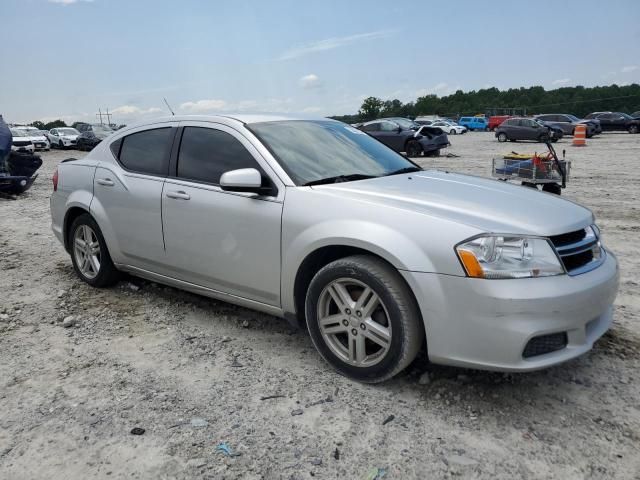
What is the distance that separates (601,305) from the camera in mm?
2982

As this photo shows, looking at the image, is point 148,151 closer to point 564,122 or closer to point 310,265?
point 310,265

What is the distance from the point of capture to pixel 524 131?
1222 inches

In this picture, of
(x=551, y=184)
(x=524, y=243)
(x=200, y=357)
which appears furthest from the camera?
(x=551, y=184)

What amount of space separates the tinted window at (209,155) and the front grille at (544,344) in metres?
1.96

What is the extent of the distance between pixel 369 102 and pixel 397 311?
286 ft

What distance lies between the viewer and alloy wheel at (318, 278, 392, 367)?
122 inches

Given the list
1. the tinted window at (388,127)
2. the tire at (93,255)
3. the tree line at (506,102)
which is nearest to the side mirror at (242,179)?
the tire at (93,255)

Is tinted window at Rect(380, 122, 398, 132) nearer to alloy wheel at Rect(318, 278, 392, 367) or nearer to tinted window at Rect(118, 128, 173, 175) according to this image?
tinted window at Rect(118, 128, 173, 175)

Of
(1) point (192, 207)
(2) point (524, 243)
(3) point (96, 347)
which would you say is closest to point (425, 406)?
(2) point (524, 243)

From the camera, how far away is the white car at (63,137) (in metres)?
33.9

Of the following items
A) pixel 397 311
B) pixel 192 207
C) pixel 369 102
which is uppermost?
pixel 192 207

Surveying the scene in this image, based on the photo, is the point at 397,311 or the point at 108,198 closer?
the point at 397,311

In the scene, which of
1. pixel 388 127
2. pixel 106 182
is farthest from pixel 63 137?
pixel 106 182

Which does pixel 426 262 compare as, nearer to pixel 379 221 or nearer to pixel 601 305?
pixel 379 221
